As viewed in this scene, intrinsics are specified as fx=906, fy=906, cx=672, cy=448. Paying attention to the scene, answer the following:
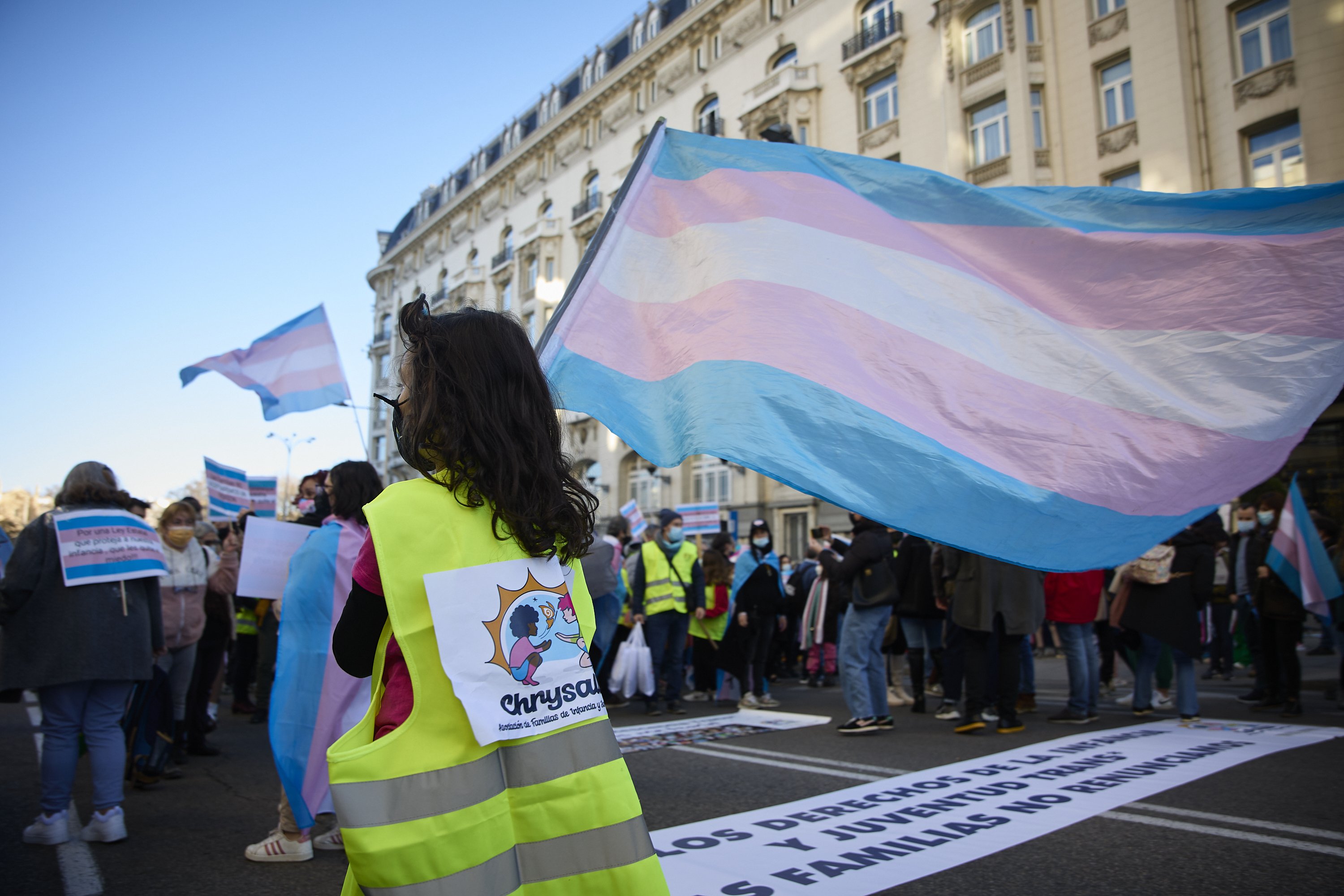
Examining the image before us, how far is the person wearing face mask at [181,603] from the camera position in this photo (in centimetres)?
631

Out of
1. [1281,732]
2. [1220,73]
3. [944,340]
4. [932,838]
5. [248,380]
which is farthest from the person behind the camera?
[1220,73]

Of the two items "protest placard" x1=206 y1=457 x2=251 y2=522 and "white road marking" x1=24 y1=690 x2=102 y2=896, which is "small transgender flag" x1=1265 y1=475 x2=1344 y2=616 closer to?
"white road marking" x1=24 y1=690 x2=102 y2=896

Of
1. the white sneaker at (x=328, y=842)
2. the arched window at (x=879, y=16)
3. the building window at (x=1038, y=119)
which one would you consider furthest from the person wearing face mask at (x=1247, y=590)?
the arched window at (x=879, y=16)

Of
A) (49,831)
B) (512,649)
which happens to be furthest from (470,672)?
(49,831)

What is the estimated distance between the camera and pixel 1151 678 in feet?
25.7

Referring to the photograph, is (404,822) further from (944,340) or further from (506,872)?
(944,340)

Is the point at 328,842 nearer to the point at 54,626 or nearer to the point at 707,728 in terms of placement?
the point at 54,626

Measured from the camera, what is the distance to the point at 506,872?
5.61 feet

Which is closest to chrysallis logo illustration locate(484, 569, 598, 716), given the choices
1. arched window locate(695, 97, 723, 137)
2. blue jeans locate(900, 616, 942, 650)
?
blue jeans locate(900, 616, 942, 650)

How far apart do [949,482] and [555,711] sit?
4.13 feet

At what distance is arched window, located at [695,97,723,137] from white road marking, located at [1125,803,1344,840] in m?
30.0

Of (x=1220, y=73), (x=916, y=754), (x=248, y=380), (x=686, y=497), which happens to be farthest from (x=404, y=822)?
(x=686, y=497)

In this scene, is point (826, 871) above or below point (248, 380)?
below

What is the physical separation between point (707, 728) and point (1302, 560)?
5.35 meters
